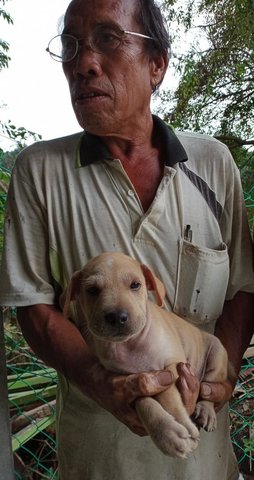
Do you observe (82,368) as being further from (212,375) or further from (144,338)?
(212,375)

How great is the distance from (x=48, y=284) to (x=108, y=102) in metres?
0.65

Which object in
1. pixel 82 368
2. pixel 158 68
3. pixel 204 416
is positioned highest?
pixel 158 68

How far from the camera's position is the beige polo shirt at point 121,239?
1.58 metres

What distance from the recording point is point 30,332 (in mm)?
1782

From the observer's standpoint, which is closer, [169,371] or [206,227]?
[169,371]

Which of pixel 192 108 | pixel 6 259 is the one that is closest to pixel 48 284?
pixel 6 259

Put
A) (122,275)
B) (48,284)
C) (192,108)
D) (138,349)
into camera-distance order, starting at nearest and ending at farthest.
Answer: (122,275)
(138,349)
(48,284)
(192,108)

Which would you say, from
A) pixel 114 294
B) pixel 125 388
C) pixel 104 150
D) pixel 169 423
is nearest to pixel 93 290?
pixel 114 294

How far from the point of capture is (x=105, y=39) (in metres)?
1.58

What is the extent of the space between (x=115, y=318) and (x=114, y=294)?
0.08 m

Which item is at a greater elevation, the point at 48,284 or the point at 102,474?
the point at 48,284

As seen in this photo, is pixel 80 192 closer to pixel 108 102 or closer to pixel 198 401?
pixel 108 102

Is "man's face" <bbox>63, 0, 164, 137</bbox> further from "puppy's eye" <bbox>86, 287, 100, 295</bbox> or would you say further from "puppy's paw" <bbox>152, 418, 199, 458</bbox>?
"puppy's paw" <bbox>152, 418, 199, 458</bbox>

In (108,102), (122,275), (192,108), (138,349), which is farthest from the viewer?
(192,108)
